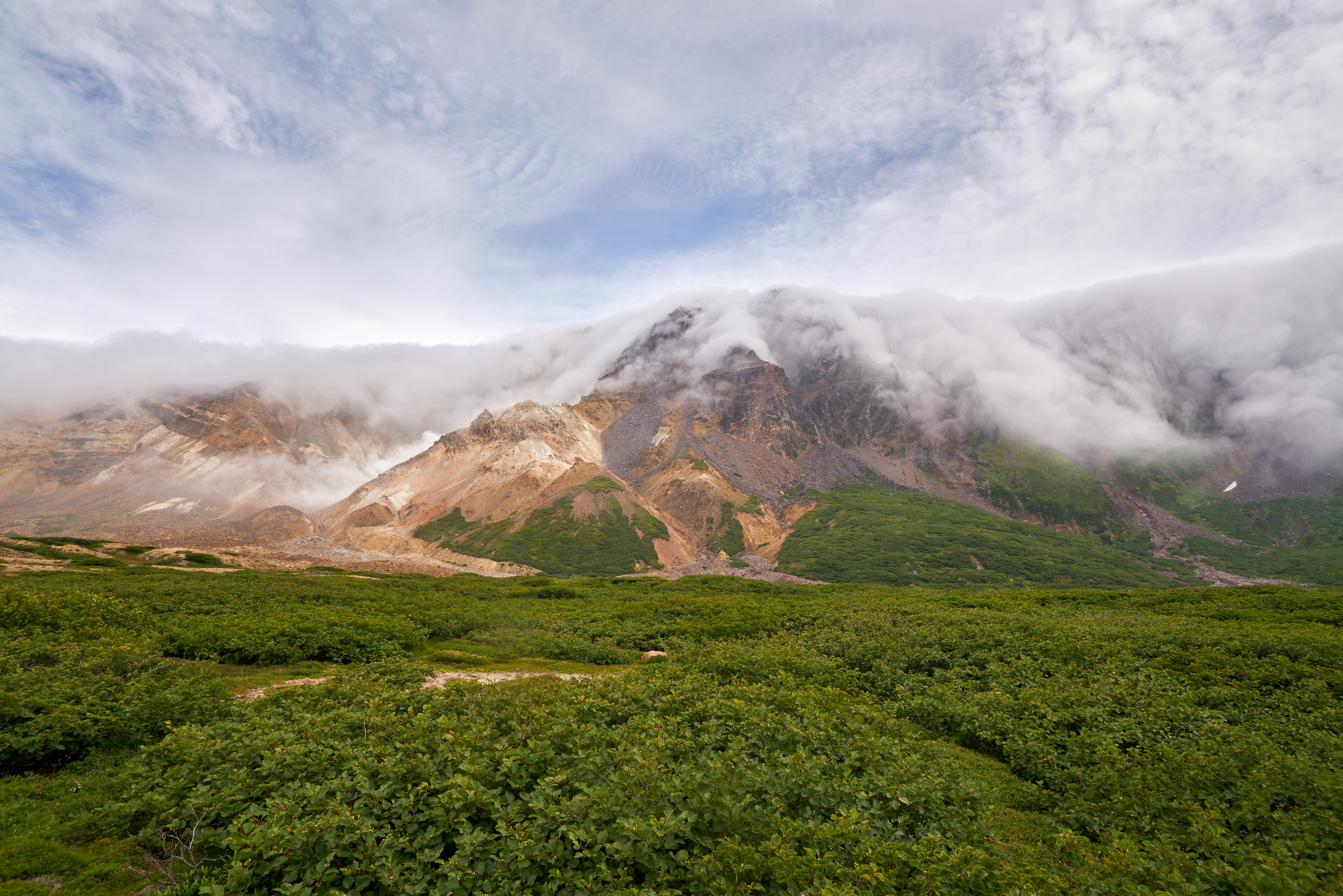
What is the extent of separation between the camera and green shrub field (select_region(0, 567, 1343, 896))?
7484mm

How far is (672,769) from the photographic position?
986cm

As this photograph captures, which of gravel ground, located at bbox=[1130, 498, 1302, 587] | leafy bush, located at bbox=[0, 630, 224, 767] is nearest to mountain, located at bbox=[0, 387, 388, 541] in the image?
leafy bush, located at bbox=[0, 630, 224, 767]

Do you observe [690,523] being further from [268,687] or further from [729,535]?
[268,687]

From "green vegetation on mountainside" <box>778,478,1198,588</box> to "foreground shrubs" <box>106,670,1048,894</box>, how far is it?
4310 inches

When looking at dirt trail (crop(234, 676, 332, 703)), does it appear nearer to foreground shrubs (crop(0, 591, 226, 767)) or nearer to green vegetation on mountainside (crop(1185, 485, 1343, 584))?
foreground shrubs (crop(0, 591, 226, 767))

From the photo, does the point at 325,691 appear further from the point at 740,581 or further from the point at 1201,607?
the point at 740,581

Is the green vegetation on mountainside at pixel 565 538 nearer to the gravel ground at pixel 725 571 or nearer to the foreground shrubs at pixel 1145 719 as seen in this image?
the gravel ground at pixel 725 571

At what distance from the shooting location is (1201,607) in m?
38.3

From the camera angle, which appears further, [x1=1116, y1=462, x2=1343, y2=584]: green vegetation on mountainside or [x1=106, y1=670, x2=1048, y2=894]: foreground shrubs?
[x1=1116, y1=462, x2=1343, y2=584]: green vegetation on mountainside

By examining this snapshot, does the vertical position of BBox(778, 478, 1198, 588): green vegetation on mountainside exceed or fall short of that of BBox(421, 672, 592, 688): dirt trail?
it falls short

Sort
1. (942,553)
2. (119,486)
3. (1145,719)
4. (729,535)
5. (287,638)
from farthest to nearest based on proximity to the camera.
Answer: (119,486) < (729,535) < (942,553) < (287,638) < (1145,719)

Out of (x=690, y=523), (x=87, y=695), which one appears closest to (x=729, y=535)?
(x=690, y=523)

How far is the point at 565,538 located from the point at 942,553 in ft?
294

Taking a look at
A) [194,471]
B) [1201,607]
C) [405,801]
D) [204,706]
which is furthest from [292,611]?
[194,471]
